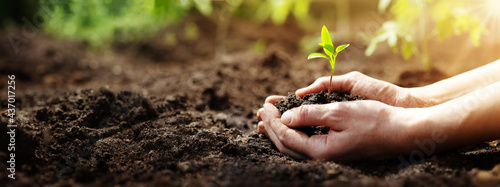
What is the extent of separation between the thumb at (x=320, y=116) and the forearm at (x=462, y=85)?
0.59 m

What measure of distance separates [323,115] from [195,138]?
609 mm

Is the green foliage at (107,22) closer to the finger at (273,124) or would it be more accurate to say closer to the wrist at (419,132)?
the finger at (273,124)

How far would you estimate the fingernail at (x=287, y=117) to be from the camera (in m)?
1.53

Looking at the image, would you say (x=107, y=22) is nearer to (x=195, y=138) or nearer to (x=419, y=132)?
(x=195, y=138)

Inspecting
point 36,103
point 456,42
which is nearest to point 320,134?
point 36,103

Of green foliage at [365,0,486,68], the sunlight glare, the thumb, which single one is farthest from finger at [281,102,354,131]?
the sunlight glare

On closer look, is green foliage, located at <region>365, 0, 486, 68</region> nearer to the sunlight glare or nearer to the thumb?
the sunlight glare

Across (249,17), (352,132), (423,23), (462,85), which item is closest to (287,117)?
(352,132)

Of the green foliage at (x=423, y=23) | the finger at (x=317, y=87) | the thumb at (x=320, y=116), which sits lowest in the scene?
the thumb at (x=320, y=116)

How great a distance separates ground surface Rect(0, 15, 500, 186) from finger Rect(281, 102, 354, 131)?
16 cm

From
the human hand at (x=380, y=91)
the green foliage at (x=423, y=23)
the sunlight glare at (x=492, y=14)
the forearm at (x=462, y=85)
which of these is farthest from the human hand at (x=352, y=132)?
the sunlight glare at (x=492, y=14)

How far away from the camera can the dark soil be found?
1604 millimetres

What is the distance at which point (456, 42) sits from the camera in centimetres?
396

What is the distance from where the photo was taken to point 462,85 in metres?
1.71
